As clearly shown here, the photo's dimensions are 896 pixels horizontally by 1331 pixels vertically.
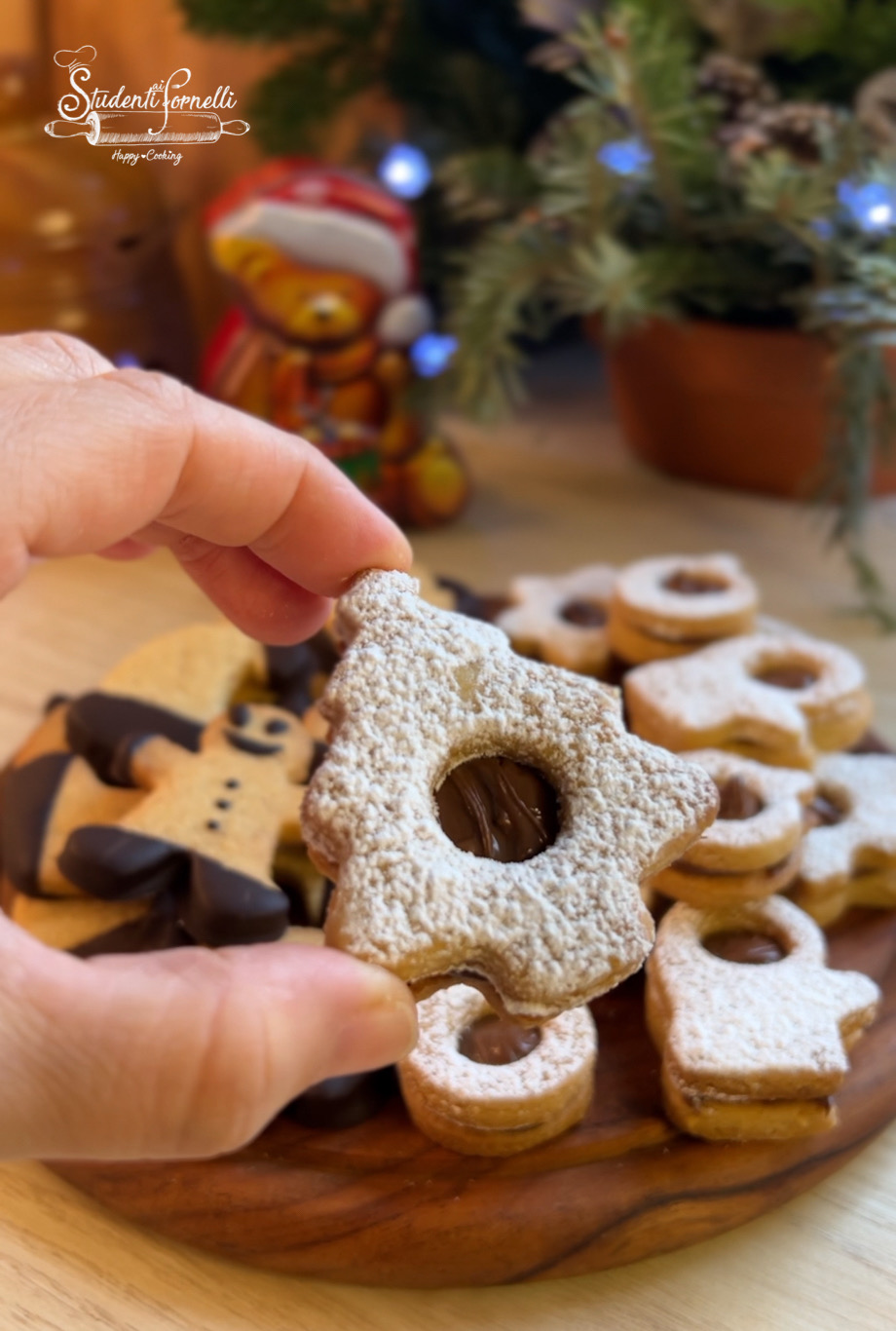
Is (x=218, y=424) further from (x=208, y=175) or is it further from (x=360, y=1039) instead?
(x=208, y=175)

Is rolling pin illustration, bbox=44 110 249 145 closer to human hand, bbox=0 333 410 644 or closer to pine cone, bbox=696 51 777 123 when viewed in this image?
pine cone, bbox=696 51 777 123

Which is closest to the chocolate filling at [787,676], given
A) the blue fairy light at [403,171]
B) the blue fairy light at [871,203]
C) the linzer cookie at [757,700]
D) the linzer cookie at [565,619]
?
the linzer cookie at [757,700]

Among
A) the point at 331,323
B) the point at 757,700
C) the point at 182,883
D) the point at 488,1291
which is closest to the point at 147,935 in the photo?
the point at 182,883

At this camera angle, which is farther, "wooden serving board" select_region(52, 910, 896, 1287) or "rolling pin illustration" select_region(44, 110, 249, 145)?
"rolling pin illustration" select_region(44, 110, 249, 145)

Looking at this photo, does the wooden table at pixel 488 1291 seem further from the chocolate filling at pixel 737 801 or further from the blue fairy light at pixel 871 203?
the blue fairy light at pixel 871 203

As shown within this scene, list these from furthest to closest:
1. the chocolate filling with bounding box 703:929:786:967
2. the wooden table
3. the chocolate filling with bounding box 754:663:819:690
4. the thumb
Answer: the chocolate filling with bounding box 754:663:819:690 → the chocolate filling with bounding box 703:929:786:967 → the wooden table → the thumb

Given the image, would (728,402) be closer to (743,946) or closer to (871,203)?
(871,203)

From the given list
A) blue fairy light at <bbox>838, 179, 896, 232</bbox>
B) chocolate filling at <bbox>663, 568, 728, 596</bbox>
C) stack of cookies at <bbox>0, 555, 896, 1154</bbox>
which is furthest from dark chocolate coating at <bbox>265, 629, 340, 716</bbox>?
blue fairy light at <bbox>838, 179, 896, 232</bbox>

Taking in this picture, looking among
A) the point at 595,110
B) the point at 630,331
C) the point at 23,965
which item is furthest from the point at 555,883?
the point at 630,331
